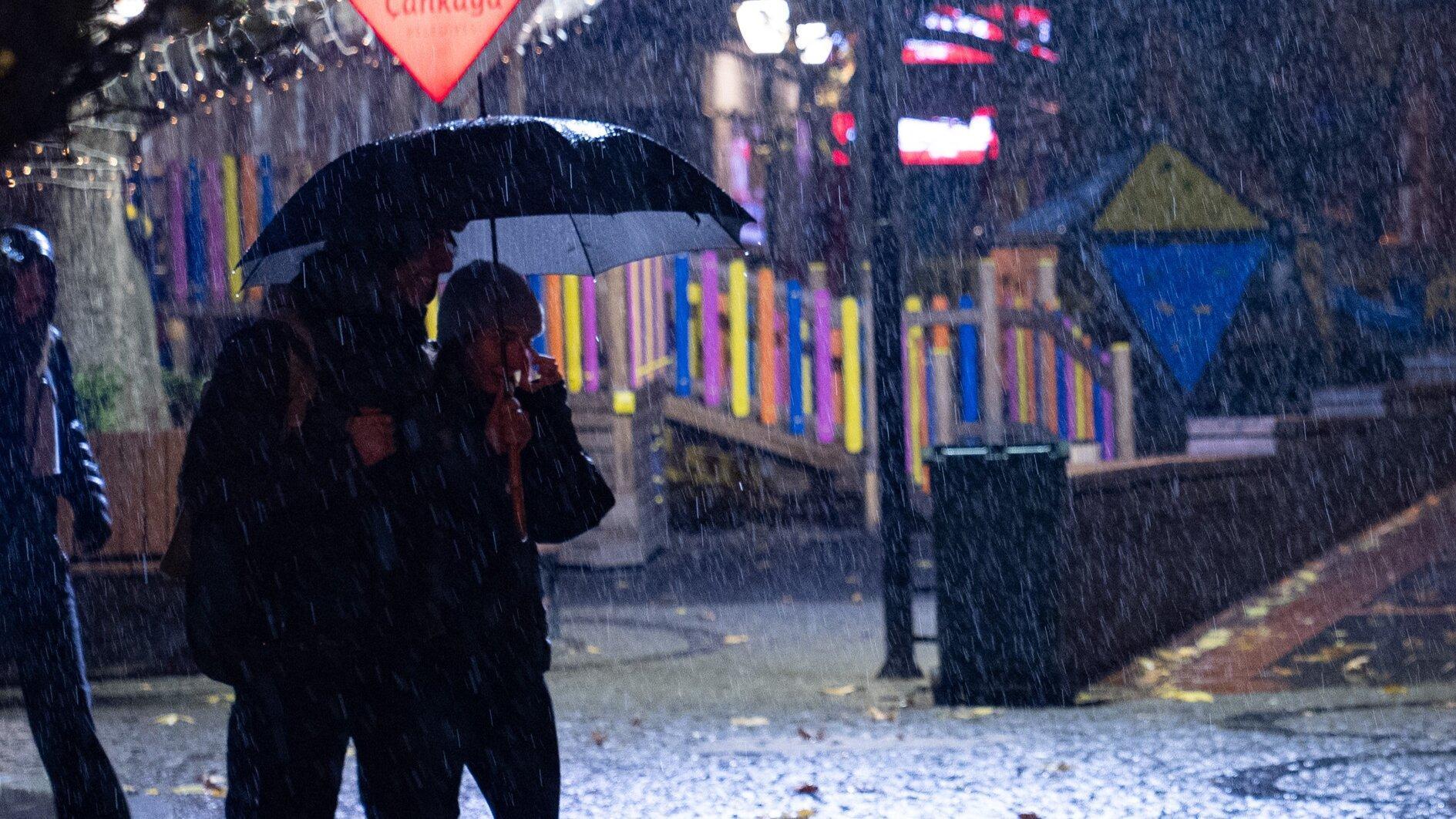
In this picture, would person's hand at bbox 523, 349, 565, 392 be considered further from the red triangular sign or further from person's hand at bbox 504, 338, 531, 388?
the red triangular sign

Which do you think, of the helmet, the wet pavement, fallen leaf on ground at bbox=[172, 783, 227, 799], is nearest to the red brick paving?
the wet pavement

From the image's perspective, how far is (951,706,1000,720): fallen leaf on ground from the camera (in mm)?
7387

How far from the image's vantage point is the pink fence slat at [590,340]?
41.7 ft

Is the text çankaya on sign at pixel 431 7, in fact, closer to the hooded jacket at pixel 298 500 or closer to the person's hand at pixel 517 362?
the person's hand at pixel 517 362

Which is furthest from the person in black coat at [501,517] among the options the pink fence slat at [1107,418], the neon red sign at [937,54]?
the neon red sign at [937,54]

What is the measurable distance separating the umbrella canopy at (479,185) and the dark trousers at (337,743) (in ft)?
3.15

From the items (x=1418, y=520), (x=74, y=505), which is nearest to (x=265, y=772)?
(x=74, y=505)

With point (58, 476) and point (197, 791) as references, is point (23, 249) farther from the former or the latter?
point (197, 791)

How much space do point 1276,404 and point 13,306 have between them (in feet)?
47.7

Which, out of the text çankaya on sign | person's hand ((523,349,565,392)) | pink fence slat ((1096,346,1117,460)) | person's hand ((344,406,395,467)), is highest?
the text çankaya on sign

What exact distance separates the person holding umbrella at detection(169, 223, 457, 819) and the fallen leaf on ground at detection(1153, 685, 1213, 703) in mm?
4259

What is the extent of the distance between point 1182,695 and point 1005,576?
91cm

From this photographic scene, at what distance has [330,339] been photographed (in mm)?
3889

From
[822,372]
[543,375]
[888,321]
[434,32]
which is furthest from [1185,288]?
[543,375]
